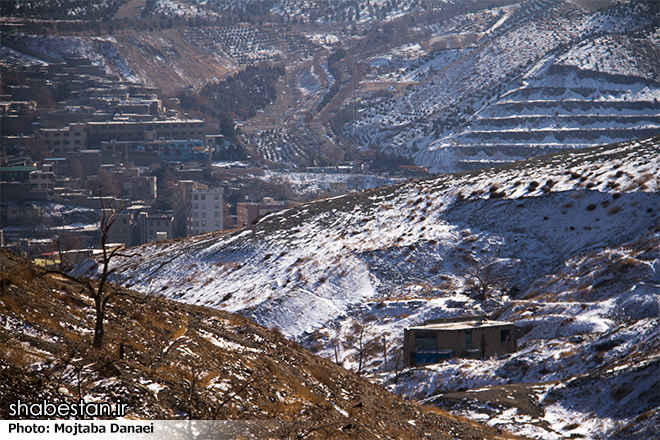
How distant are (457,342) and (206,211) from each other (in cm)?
12724

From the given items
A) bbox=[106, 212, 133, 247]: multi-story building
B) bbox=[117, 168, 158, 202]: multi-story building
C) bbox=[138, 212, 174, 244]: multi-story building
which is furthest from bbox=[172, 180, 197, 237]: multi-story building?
bbox=[106, 212, 133, 247]: multi-story building

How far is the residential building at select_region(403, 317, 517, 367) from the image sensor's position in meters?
38.8

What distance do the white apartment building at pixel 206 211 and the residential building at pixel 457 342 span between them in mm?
124839

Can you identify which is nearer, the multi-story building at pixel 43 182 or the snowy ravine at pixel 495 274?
the snowy ravine at pixel 495 274

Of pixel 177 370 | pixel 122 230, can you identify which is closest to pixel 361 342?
pixel 177 370

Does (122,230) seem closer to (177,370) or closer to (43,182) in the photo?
(43,182)

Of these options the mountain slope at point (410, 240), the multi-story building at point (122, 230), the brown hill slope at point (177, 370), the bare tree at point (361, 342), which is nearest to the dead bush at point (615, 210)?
the mountain slope at point (410, 240)

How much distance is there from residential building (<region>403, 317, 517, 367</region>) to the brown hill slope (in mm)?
12180

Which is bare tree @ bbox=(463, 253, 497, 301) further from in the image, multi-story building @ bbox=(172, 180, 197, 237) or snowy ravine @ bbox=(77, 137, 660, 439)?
multi-story building @ bbox=(172, 180, 197, 237)

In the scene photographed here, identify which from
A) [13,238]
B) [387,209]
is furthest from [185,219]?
[387,209]

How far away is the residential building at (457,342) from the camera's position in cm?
3883

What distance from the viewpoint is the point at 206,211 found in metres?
162

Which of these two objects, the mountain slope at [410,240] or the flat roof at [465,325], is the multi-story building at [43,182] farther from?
the flat roof at [465,325]

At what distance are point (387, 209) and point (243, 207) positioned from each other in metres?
108
